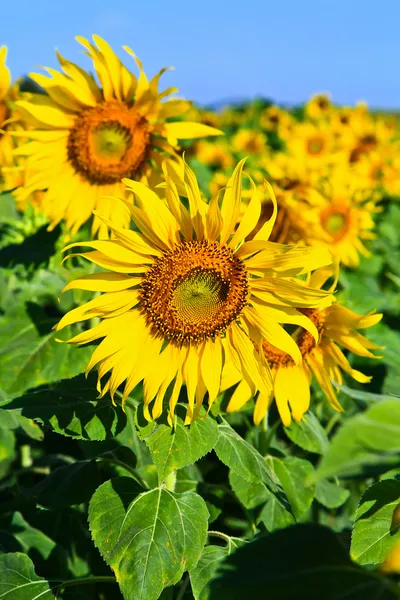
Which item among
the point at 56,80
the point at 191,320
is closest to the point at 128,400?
the point at 191,320

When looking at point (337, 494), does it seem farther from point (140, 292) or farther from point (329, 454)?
point (329, 454)

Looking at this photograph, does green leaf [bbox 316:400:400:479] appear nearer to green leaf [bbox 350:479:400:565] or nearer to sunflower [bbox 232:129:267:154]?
green leaf [bbox 350:479:400:565]

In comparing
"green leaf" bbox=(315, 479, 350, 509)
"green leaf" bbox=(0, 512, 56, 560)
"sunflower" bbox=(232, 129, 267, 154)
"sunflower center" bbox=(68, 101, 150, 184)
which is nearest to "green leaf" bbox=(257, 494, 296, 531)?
"green leaf" bbox=(315, 479, 350, 509)

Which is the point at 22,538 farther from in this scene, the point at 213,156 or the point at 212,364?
the point at 213,156

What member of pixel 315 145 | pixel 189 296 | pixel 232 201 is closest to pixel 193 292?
pixel 189 296

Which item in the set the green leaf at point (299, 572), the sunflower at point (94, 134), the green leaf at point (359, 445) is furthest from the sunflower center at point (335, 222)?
the green leaf at point (359, 445)

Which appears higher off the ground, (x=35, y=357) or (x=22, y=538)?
(x=35, y=357)

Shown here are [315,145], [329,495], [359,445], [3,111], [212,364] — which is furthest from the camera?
[315,145]
